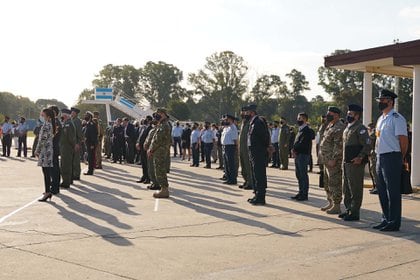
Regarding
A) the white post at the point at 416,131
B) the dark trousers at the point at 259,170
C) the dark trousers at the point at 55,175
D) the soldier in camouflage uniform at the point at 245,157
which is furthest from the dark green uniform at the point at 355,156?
the dark trousers at the point at 55,175

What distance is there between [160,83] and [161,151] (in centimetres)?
9213

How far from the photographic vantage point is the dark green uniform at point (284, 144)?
68.9 ft

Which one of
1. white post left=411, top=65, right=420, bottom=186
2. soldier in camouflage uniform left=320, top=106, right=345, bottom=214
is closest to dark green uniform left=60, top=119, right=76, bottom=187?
soldier in camouflage uniform left=320, top=106, right=345, bottom=214

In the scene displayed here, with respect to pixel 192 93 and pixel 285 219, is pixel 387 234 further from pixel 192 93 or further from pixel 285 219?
pixel 192 93

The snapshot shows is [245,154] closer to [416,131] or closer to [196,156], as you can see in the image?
[416,131]

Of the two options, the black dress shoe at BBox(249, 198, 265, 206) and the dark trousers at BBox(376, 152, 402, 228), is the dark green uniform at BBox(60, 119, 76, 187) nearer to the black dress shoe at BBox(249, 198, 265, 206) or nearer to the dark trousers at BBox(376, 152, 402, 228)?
the black dress shoe at BBox(249, 198, 265, 206)

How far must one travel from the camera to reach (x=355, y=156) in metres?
9.32

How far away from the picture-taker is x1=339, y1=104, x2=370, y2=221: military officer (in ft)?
30.5

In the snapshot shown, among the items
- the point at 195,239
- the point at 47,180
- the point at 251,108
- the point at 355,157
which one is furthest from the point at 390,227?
the point at 47,180

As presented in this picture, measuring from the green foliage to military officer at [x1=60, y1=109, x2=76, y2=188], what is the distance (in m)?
87.4

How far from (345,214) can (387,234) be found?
4.45 feet

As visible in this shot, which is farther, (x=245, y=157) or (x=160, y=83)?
(x=160, y=83)

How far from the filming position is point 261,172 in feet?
36.9

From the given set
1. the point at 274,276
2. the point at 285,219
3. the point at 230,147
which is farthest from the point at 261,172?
the point at 274,276
